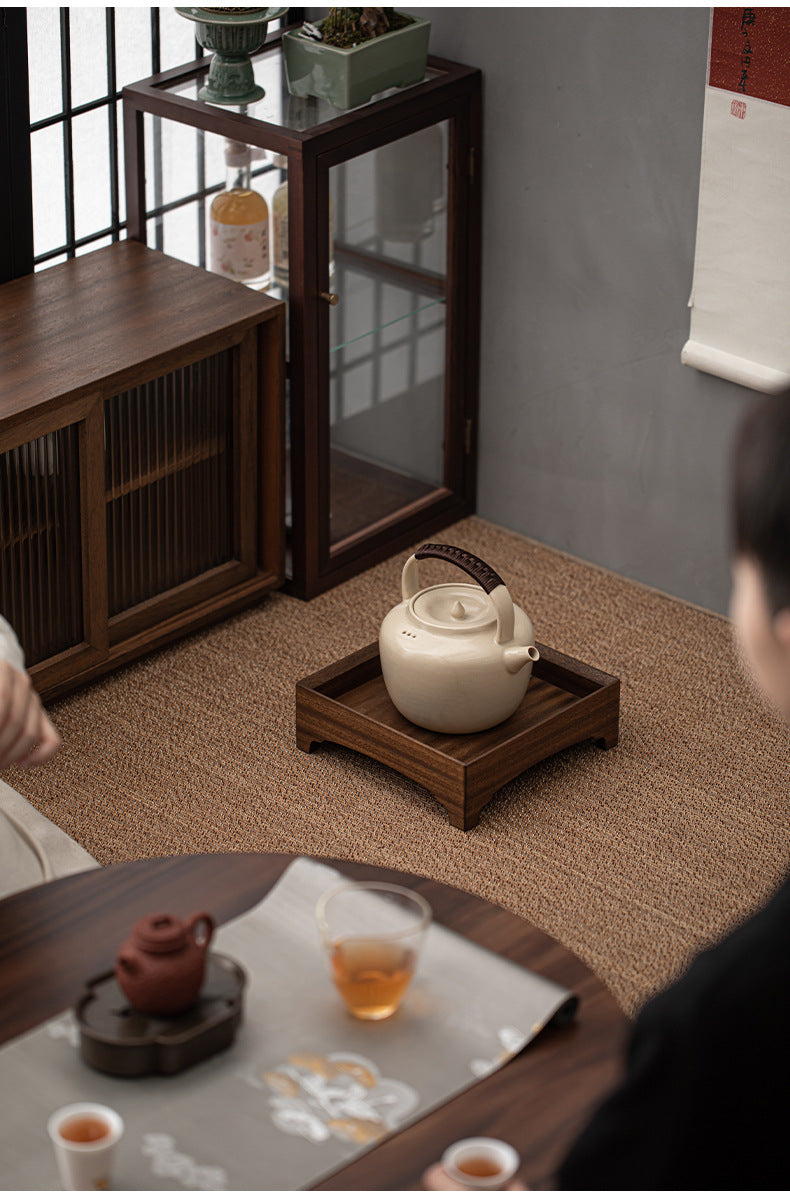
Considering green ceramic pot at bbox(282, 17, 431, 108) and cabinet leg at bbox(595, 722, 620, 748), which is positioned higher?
green ceramic pot at bbox(282, 17, 431, 108)

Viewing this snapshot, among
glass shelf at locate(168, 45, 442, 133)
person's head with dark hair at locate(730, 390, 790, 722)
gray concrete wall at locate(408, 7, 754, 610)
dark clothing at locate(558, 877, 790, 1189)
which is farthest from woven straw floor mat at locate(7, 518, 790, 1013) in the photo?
person's head with dark hair at locate(730, 390, 790, 722)

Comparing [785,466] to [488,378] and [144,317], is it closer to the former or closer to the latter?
[144,317]

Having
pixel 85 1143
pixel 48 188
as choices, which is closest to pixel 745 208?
pixel 48 188

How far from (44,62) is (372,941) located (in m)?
2.16

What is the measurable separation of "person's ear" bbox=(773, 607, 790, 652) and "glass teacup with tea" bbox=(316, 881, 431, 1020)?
23.7 inches

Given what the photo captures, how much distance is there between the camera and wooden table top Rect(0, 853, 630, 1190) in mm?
1365

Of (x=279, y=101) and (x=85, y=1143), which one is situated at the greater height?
(x=279, y=101)

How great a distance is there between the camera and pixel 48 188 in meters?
3.11

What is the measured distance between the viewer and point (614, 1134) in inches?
41.0

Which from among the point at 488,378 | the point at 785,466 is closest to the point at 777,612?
the point at 785,466

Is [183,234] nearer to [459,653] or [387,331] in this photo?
[387,331]

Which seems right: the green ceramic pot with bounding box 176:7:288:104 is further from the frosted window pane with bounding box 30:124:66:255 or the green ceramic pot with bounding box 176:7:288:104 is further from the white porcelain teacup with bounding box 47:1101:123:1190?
the white porcelain teacup with bounding box 47:1101:123:1190

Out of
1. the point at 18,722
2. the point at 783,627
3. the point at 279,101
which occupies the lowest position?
the point at 18,722

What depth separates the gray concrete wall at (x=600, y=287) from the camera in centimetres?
303
